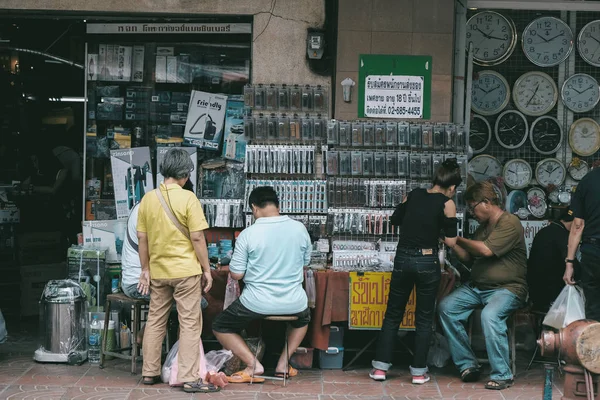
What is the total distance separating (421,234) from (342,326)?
124cm

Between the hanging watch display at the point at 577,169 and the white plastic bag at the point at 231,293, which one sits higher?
the hanging watch display at the point at 577,169

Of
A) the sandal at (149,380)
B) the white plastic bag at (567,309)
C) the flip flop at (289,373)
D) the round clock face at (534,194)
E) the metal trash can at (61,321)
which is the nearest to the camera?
the white plastic bag at (567,309)

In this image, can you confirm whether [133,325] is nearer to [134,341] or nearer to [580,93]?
[134,341]

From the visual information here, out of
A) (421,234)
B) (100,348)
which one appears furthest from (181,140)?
(421,234)

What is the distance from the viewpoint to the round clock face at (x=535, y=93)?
9.25m

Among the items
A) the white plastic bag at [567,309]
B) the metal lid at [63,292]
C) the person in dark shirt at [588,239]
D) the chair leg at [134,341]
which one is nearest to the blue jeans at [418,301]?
the white plastic bag at [567,309]

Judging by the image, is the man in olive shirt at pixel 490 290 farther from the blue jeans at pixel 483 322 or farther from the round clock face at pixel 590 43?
the round clock face at pixel 590 43

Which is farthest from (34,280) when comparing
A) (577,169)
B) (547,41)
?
(547,41)

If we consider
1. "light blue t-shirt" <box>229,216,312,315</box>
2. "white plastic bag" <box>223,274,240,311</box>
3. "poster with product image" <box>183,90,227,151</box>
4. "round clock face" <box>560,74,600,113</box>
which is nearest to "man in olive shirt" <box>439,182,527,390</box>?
"light blue t-shirt" <box>229,216,312,315</box>

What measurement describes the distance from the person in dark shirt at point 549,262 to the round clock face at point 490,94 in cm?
183

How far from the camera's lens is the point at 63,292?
7789 millimetres

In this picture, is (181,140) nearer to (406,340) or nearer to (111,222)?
(111,222)

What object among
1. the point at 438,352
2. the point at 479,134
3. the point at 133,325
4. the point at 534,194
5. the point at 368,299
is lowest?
the point at 438,352

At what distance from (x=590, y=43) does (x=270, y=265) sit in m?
4.56
